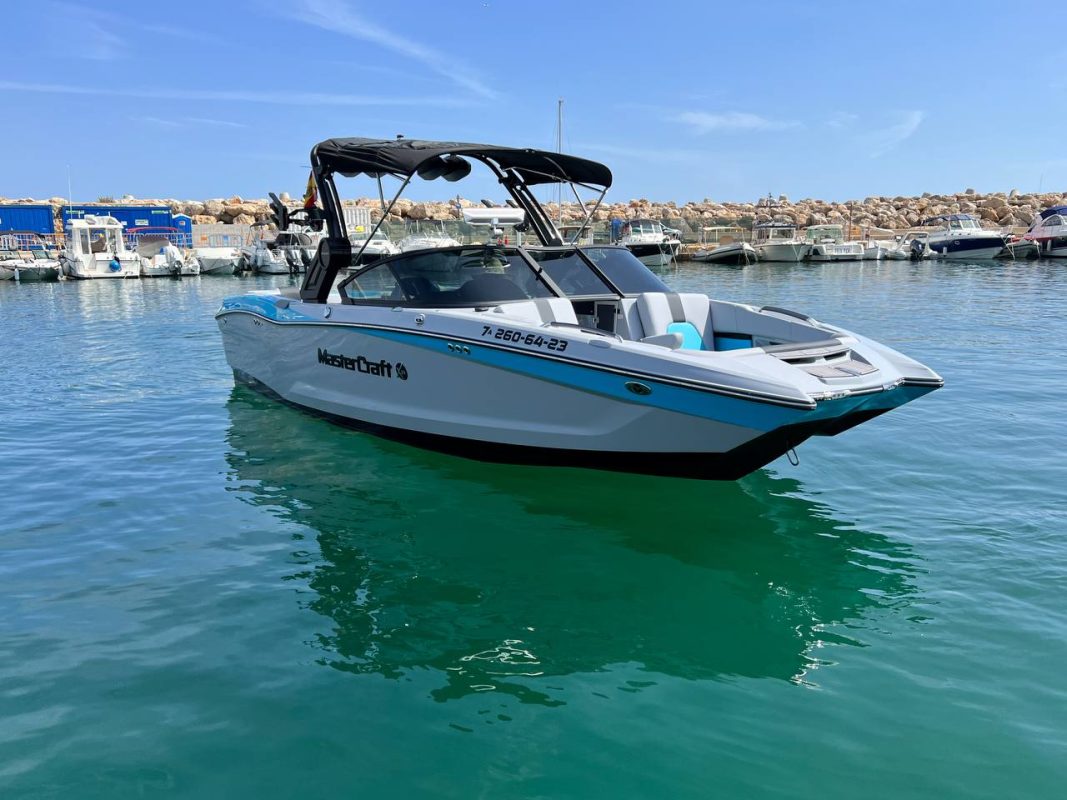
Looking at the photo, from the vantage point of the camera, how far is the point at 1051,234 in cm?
4231

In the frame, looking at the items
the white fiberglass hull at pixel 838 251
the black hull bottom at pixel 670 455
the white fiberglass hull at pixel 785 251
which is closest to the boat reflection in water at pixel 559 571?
the black hull bottom at pixel 670 455

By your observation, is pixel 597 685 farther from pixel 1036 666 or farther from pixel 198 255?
pixel 198 255

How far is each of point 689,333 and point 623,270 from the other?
3.00 feet

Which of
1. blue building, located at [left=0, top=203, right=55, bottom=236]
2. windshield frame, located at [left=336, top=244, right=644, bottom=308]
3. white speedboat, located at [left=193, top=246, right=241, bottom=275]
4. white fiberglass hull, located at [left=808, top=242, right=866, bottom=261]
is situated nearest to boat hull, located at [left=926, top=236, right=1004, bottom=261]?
white fiberglass hull, located at [left=808, top=242, right=866, bottom=261]

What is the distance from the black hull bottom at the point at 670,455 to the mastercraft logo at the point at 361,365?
1.93 feet

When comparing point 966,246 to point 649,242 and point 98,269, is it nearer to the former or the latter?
point 649,242

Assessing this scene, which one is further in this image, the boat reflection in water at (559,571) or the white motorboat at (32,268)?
the white motorboat at (32,268)

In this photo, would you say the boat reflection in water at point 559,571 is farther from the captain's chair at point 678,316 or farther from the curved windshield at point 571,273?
the curved windshield at point 571,273

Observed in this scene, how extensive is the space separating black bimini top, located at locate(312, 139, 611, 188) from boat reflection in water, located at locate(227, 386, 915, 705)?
8.67 ft

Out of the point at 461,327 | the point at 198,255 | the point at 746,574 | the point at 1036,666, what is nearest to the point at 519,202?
the point at 461,327

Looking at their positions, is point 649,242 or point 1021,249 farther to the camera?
point 1021,249

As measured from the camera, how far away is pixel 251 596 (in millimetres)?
4824

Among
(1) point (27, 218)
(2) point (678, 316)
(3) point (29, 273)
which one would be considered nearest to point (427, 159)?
(2) point (678, 316)

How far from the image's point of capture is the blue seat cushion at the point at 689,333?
7.11 m
